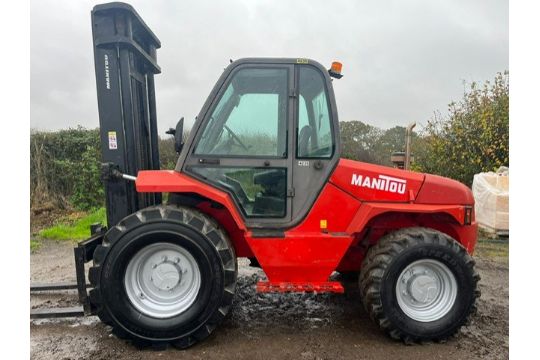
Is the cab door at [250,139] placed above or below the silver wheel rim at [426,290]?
above

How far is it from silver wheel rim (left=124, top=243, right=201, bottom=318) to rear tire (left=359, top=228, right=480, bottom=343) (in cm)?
158

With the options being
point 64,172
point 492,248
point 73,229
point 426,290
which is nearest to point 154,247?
point 426,290

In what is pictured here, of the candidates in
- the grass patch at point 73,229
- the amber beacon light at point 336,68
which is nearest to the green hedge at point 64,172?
the grass patch at point 73,229

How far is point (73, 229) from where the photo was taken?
8.45 meters

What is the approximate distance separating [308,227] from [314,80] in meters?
1.38

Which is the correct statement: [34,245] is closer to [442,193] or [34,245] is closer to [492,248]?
[442,193]

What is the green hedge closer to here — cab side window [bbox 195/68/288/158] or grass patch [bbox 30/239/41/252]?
grass patch [bbox 30/239/41/252]

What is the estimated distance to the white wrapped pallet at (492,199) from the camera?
7785 mm

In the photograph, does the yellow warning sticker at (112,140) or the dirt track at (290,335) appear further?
the yellow warning sticker at (112,140)

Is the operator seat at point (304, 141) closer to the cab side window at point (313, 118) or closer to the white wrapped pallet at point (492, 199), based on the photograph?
→ the cab side window at point (313, 118)

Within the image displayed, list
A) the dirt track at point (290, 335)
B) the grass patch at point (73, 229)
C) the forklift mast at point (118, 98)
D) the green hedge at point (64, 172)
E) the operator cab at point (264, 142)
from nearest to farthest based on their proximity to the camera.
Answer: the dirt track at point (290, 335) < the operator cab at point (264, 142) < the forklift mast at point (118, 98) < the grass patch at point (73, 229) < the green hedge at point (64, 172)

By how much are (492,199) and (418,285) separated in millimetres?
5430

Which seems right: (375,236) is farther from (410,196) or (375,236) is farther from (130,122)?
(130,122)

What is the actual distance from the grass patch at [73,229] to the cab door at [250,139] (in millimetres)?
5757
